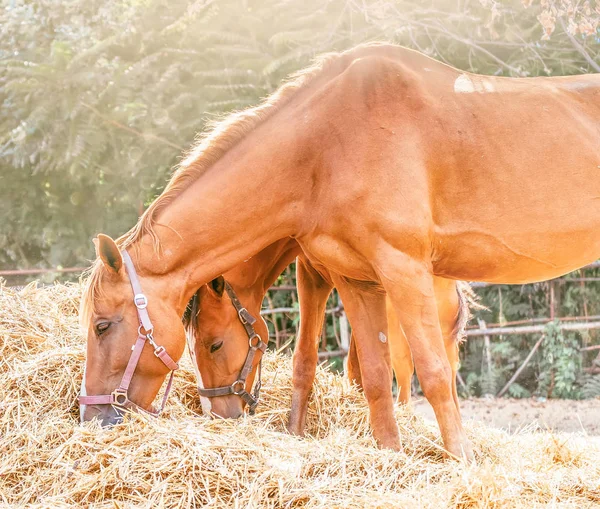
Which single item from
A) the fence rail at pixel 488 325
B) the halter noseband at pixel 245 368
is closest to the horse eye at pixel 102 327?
the halter noseband at pixel 245 368

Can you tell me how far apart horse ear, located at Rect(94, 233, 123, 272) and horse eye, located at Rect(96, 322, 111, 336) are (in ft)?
0.90

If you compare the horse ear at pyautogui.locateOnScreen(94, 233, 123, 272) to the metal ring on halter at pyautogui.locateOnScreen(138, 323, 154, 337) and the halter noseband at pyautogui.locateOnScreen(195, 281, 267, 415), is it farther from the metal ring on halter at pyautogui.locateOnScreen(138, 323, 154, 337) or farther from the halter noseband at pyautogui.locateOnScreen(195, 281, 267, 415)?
the halter noseband at pyautogui.locateOnScreen(195, 281, 267, 415)

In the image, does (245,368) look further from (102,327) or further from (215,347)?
(102,327)

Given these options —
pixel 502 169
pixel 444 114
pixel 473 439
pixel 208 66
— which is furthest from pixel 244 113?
pixel 208 66

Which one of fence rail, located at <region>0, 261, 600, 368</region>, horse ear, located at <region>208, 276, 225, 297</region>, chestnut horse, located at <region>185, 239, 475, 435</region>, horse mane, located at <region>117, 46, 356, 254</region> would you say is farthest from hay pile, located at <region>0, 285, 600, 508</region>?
fence rail, located at <region>0, 261, 600, 368</region>

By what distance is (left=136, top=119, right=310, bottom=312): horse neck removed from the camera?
351 centimetres

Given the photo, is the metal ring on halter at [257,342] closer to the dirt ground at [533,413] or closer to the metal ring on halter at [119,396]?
the metal ring on halter at [119,396]

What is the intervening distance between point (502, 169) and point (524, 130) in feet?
0.91

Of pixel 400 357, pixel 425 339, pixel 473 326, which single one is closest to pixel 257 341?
pixel 425 339

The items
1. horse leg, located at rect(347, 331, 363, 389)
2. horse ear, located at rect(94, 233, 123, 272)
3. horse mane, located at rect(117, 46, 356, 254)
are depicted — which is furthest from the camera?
horse leg, located at rect(347, 331, 363, 389)

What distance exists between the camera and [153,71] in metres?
7.58

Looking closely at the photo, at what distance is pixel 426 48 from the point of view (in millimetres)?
7297

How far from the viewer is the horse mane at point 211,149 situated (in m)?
3.47

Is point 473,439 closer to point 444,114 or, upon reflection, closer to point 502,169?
Result: point 502,169
